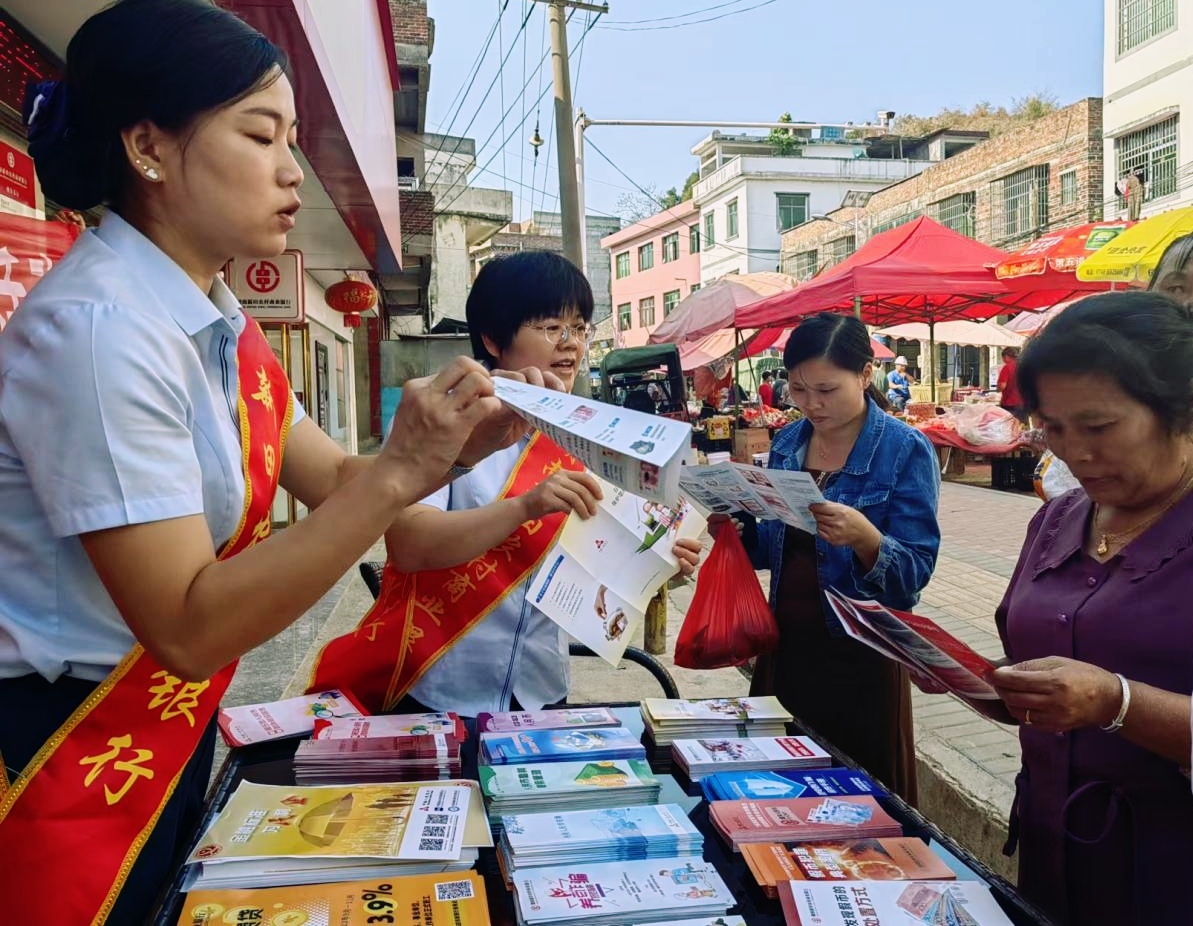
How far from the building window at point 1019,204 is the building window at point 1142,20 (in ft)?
11.9

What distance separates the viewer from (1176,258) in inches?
88.4

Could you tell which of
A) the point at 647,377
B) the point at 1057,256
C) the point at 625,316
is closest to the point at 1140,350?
the point at 1057,256

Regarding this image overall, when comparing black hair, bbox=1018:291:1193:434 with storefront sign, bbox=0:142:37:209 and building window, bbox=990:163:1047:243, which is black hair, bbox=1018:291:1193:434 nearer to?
storefront sign, bbox=0:142:37:209

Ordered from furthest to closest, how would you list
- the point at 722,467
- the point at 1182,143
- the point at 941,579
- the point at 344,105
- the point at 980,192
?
the point at 980,192, the point at 1182,143, the point at 941,579, the point at 344,105, the point at 722,467

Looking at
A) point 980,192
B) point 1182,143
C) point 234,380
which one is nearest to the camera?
point 234,380

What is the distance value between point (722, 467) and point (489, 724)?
70 cm

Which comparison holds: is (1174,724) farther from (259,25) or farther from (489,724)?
(259,25)

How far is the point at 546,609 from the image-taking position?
1.75m

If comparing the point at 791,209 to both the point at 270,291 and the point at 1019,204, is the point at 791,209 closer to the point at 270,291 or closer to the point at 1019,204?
the point at 1019,204

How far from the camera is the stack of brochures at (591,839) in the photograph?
1168 mm

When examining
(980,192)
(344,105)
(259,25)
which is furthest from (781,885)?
(980,192)

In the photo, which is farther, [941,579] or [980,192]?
[980,192]

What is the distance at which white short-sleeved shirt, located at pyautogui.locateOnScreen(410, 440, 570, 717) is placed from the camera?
187 cm

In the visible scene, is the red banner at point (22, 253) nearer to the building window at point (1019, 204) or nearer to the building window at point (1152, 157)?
the building window at point (1152, 157)
